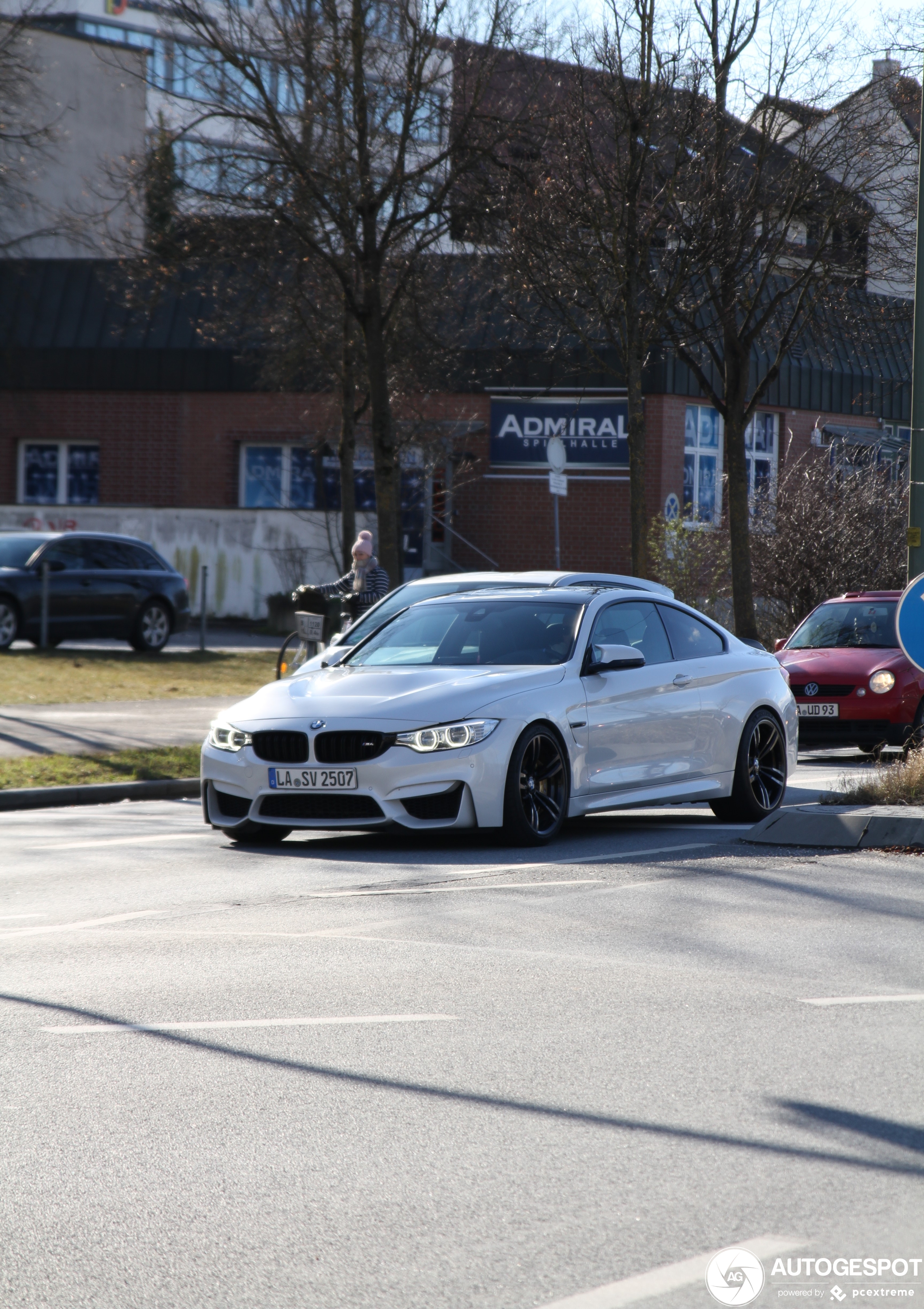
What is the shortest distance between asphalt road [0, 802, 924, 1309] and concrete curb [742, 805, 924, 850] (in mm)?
1143

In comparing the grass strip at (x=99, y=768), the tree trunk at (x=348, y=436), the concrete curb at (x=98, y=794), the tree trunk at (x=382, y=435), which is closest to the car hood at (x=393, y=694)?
the concrete curb at (x=98, y=794)

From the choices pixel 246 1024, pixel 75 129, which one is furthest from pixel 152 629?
pixel 75 129

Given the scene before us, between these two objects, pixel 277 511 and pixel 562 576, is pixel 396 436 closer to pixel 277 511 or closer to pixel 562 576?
pixel 277 511

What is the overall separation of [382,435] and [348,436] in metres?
5.98

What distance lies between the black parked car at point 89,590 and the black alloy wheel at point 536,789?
54.0ft

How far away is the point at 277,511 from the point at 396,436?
589 cm

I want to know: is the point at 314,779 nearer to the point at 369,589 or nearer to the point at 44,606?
the point at 369,589

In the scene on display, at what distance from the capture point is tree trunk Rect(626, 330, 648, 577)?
19094 millimetres

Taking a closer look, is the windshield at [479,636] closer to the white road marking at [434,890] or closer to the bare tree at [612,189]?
the white road marking at [434,890]

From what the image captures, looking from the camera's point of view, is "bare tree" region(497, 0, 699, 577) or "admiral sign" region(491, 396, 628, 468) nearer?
"bare tree" region(497, 0, 699, 577)

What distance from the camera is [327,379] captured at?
98.9ft

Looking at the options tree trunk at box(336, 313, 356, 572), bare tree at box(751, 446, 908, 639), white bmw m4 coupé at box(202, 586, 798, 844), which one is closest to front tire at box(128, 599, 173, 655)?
tree trunk at box(336, 313, 356, 572)

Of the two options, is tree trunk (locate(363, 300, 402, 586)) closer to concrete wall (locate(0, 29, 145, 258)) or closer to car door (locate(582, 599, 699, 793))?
car door (locate(582, 599, 699, 793))

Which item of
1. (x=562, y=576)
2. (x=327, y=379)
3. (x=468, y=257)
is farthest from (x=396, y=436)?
(x=562, y=576)
